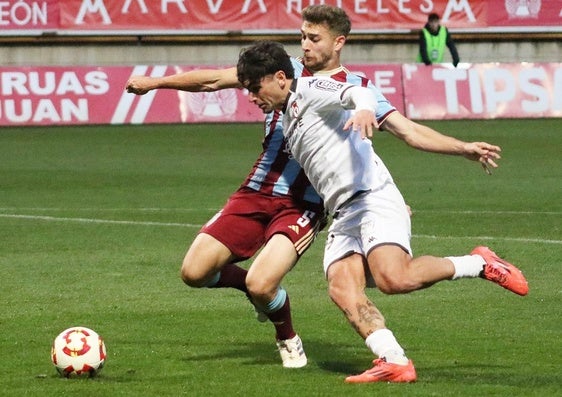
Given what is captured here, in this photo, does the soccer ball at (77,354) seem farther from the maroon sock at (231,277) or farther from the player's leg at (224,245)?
the maroon sock at (231,277)

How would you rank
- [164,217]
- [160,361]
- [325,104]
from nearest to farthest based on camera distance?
[325,104], [160,361], [164,217]

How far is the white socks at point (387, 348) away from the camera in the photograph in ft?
24.6

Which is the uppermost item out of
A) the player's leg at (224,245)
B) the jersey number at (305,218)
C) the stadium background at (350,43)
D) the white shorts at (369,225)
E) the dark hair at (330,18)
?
the dark hair at (330,18)

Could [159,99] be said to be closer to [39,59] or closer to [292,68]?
Answer: [39,59]

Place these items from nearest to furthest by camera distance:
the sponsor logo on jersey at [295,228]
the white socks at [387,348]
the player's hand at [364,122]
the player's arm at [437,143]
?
1. the player's hand at [364,122]
2. the player's arm at [437,143]
3. the white socks at [387,348]
4. the sponsor logo on jersey at [295,228]

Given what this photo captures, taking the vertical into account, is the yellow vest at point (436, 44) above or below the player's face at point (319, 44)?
below

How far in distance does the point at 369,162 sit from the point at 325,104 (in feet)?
1.47

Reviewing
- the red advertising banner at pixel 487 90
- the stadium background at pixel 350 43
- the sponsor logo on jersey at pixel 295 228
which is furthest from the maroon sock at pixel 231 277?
the red advertising banner at pixel 487 90

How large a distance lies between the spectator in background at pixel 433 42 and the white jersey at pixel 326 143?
23894 millimetres

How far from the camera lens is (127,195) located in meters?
17.7

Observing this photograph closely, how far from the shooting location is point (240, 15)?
34.2m

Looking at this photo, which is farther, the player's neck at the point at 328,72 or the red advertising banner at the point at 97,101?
the red advertising banner at the point at 97,101

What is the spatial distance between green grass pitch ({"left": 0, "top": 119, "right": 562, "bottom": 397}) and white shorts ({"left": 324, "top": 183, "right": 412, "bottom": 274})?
27.6 inches

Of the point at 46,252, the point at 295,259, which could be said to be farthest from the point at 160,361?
the point at 46,252
